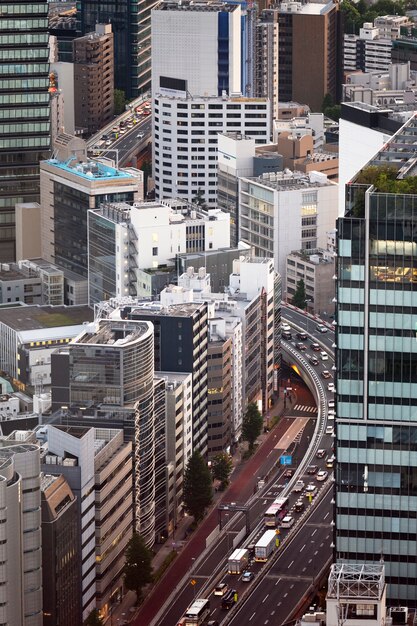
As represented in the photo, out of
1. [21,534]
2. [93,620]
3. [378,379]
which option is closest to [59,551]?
[21,534]

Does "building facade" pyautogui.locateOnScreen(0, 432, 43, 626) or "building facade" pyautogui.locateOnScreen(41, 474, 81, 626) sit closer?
"building facade" pyautogui.locateOnScreen(0, 432, 43, 626)

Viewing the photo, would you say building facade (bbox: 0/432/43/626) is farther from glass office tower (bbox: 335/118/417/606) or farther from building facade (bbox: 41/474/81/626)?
glass office tower (bbox: 335/118/417/606)

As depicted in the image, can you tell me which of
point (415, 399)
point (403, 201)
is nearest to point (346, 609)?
point (415, 399)

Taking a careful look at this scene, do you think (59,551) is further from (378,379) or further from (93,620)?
(378,379)

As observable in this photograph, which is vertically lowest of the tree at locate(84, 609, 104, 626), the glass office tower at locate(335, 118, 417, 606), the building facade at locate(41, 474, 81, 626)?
the tree at locate(84, 609, 104, 626)

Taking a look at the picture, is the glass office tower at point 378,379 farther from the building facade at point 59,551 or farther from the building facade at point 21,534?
the building facade at point 59,551

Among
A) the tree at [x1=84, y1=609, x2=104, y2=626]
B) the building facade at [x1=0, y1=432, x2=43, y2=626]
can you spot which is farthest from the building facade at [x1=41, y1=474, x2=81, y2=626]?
the building facade at [x1=0, y1=432, x2=43, y2=626]

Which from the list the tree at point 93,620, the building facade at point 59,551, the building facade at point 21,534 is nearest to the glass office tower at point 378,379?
the building facade at point 21,534

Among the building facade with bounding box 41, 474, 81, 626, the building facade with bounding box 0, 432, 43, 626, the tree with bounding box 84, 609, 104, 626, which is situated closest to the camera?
the building facade with bounding box 0, 432, 43, 626

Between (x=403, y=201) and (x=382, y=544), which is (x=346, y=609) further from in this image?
(x=403, y=201)
